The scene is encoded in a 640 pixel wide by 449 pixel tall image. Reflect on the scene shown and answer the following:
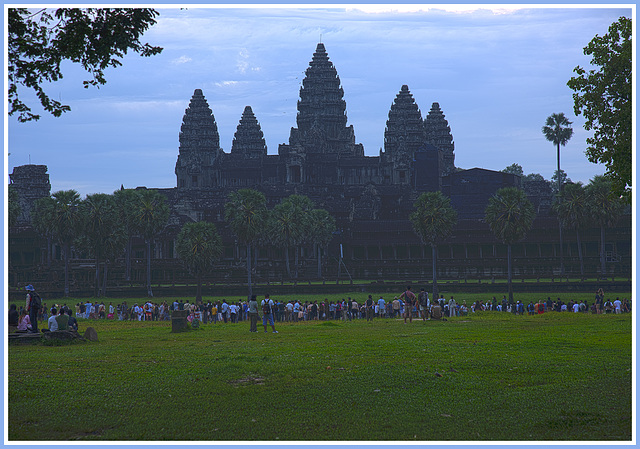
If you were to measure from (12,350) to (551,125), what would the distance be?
361 ft

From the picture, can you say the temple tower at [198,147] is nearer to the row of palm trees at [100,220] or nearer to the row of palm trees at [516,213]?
the row of palm trees at [100,220]

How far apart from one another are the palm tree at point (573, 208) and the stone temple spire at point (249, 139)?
75.7 meters

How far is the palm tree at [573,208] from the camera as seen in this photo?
70.3m

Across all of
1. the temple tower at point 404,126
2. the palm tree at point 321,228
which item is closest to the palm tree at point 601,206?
the palm tree at point 321,228

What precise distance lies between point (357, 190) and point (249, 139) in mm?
31441

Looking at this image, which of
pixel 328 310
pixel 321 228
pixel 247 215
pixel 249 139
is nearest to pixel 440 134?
pixel 249 139

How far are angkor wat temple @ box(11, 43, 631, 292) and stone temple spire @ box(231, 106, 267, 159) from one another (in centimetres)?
23

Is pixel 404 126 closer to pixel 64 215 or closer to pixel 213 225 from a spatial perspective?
pixel 213 225

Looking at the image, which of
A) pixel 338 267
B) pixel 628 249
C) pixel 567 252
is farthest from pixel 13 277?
pixel 628 249

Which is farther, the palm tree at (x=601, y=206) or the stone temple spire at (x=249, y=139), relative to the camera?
the stone temple spire at (x=249, y=139)

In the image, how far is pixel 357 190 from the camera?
117750 millimetres

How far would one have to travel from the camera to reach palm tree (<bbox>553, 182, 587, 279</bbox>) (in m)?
70.3

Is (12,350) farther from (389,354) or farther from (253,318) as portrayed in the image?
(389,354)

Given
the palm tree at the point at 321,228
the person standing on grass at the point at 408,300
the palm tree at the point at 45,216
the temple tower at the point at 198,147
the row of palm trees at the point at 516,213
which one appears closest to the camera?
the person standing on grass at the point at 408,300
